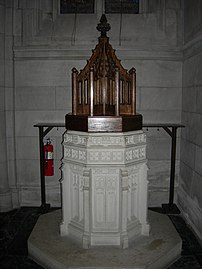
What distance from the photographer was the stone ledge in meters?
2.64

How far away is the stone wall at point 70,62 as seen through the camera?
430 cm

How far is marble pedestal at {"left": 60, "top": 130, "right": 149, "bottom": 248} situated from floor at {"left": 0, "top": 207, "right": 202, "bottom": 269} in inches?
21.1

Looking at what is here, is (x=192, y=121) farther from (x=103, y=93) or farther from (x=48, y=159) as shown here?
(x=48, y=159)

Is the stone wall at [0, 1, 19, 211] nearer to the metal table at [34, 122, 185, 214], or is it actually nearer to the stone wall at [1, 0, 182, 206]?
the stone wall at [1, 0, 182, 206]

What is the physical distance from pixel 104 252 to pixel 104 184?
0.64 meters

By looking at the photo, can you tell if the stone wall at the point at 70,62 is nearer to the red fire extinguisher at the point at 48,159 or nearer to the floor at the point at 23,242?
the red fire extinguisher at the point at 48,159

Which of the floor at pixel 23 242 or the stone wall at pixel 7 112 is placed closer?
the floor at pixel 23 242

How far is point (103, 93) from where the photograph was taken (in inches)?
116

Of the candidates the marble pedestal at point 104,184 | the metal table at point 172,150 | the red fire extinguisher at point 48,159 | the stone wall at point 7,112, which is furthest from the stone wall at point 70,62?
the marble pedestal at point 104,184

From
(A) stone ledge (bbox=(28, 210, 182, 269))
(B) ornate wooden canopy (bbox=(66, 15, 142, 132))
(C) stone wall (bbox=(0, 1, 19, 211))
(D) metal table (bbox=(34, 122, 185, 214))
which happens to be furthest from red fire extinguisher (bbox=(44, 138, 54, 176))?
(B) ornate wooden canopy (bbox=(66, 15, 142, 132))

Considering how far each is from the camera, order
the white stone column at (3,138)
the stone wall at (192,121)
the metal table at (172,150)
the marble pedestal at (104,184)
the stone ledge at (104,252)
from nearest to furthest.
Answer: the stone ledge at (104,252)
the marble pedestal at (104,184)
the stone wall at (192,121)
the metal table at (172,150)
the white stone column at (3,138)

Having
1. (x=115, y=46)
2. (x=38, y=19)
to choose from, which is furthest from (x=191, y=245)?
(x=38, y=19)

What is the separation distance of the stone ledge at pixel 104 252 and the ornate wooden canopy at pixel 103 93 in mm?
1167

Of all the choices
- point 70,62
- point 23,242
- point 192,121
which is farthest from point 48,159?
point 192,121
